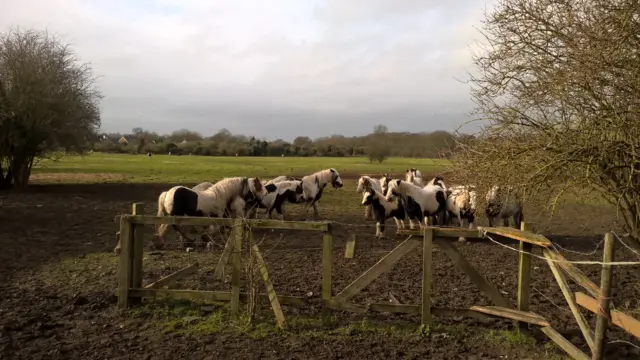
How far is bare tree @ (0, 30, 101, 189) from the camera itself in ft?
79.7

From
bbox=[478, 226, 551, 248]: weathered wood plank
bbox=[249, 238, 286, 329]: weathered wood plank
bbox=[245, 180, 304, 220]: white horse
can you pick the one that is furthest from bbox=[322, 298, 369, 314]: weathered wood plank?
bbox=[245, 180, 304, 220]: white horse

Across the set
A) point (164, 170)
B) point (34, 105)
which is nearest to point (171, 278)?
point (34, 105)

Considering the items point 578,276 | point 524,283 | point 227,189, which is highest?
point 227,189

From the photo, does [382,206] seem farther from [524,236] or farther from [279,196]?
[524,236]

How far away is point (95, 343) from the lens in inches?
224

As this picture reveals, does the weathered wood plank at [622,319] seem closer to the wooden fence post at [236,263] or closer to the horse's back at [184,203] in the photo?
the wooden fence post at [236,263]

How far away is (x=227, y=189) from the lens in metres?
13.1

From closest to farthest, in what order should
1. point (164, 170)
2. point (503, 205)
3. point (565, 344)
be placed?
point (565, 344), point (503, 205), point (164, 170)

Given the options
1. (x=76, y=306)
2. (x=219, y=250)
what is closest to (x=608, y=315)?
(x=76, y=306)

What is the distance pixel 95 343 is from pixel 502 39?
24.8 feet

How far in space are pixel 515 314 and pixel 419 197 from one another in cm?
A: 822

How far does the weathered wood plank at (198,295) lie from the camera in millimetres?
6453

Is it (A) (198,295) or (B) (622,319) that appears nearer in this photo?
(B) (622,319)

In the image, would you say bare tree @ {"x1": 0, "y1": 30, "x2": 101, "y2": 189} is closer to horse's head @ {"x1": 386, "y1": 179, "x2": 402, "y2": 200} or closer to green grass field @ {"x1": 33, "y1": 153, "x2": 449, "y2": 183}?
green grass field @ {"x1": 33, "y1": 153, "x2": 449, "y2": 183}
